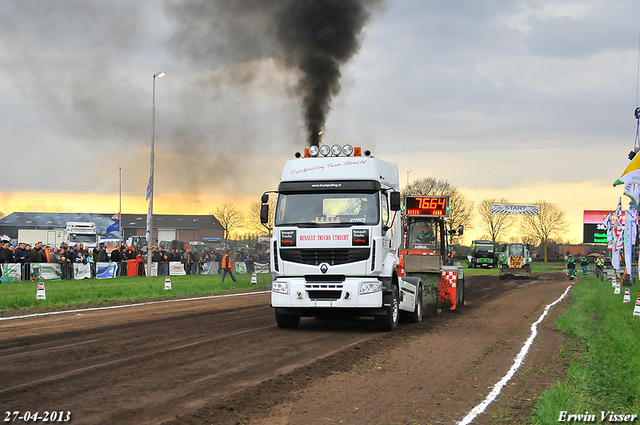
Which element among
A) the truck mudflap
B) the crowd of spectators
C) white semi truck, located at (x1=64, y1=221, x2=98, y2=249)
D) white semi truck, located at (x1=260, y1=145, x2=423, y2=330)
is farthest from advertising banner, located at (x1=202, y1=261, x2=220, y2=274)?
white semi truck, located at (x1=260, y1=145, x2=423, y2=330)

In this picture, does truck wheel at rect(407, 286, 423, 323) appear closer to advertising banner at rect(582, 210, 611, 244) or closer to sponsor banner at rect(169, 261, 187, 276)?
sponsor banner at rect(169, 261, 187, 276)

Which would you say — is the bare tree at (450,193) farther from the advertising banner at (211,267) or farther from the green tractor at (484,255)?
the advertising banner at (211,267)

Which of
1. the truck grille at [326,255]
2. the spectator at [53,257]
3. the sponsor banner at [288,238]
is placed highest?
the sponsor banner at [288,238]

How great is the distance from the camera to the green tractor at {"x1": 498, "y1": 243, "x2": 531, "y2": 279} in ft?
155

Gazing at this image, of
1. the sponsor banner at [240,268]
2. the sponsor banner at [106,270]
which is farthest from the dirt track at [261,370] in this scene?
the sponsor banner at [240,268]

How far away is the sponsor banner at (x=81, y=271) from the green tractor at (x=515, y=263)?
28.6m

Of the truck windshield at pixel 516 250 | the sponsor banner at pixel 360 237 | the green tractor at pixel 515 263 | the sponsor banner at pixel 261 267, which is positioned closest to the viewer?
the sponsor banner at pixel 360 237

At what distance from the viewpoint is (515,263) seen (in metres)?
47.9

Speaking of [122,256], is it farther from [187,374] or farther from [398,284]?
[187,374]

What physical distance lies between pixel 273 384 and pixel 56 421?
2765mm

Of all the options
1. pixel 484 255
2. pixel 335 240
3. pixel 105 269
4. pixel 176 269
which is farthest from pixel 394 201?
pixel 484 255

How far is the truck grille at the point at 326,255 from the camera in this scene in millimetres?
13016

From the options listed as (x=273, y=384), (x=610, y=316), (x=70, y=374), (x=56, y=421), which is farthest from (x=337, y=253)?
(x=610, y=316)

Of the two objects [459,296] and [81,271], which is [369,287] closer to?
[459,296]
